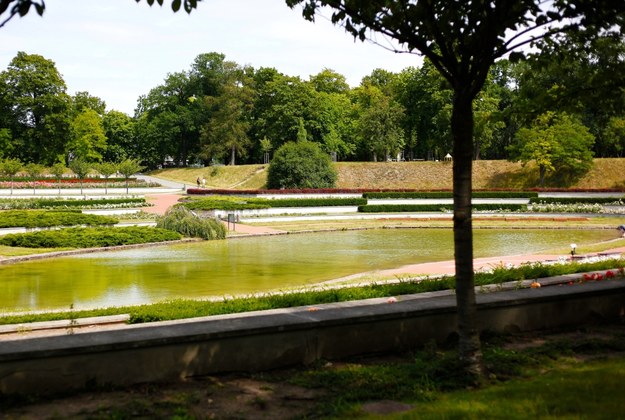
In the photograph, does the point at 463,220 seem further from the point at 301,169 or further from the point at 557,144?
the point at 557,144

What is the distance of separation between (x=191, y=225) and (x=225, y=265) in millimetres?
10100

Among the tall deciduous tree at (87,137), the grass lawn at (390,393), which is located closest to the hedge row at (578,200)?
the grass lawn at (390,393)

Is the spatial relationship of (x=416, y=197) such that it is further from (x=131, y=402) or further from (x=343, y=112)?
(x=131, y=402)

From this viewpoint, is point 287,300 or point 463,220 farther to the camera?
point 287,300

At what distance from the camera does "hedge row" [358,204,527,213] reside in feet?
153

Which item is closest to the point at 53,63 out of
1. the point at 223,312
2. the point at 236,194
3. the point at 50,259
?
the point at 236,194

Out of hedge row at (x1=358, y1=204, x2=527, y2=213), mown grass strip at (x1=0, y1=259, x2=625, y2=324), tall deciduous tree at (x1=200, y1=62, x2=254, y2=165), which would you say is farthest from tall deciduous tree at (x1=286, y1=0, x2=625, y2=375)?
tall deciduous tree at (x1=200, y1=62, x2=254, y2=165)

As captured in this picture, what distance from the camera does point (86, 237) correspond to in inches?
1091

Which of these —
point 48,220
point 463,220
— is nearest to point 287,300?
point 463,220

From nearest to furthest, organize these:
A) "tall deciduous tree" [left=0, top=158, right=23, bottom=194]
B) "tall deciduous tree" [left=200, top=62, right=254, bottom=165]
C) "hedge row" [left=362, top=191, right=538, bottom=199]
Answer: "hedge row" [left=362, top=191, right=538, bottom=199] < "tall deciduous tree" [left=0, top=158, right=23, bottom=194] < "tall deciduous tree" [left=200, top=62, right=254, bottom=165]

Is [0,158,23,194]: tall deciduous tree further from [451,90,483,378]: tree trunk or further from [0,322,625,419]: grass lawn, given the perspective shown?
[451,90,483,378]: tree trunk

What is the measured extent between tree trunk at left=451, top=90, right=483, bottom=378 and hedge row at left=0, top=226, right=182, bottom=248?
2334 centimetres

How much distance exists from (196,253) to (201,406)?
69.9ft

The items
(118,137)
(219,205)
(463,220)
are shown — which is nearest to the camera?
(463,220)
